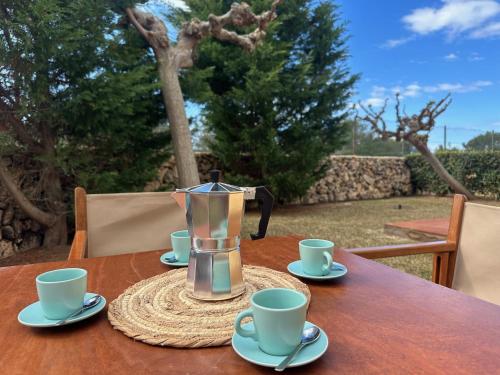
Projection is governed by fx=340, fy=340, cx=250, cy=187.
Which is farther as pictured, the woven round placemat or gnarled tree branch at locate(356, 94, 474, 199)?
gnarled tree branch at locate(356, 94, 474, 199)

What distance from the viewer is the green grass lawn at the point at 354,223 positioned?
2.98 metres

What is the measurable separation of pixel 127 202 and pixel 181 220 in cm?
22

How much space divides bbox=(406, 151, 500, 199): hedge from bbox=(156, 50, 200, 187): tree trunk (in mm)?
6718

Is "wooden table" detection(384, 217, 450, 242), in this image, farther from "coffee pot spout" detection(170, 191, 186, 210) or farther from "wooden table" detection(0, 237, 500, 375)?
"coffee pot spout" detection(170, 191, 186, 210)

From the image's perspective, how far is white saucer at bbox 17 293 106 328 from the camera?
53cm

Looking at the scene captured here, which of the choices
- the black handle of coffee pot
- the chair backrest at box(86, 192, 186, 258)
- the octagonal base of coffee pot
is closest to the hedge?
the chair backrest at box(86, 192, 186, 258)

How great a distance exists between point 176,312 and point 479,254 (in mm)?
1013

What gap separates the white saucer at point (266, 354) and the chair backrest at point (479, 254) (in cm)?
86

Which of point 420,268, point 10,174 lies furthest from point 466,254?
point 10,174

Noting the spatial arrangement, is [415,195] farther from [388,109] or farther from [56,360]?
[56,360]

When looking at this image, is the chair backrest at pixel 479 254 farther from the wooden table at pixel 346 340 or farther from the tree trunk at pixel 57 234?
the tree trunk at pixel 57 234

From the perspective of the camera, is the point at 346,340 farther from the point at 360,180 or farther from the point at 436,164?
the point at 360,180

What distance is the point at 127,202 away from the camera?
1.34m

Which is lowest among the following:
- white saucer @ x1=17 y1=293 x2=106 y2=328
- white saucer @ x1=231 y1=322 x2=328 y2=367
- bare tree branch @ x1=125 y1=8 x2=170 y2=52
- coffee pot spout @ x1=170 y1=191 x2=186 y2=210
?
white saucer @ x1=17 y1=293 x2=106 y2=328
